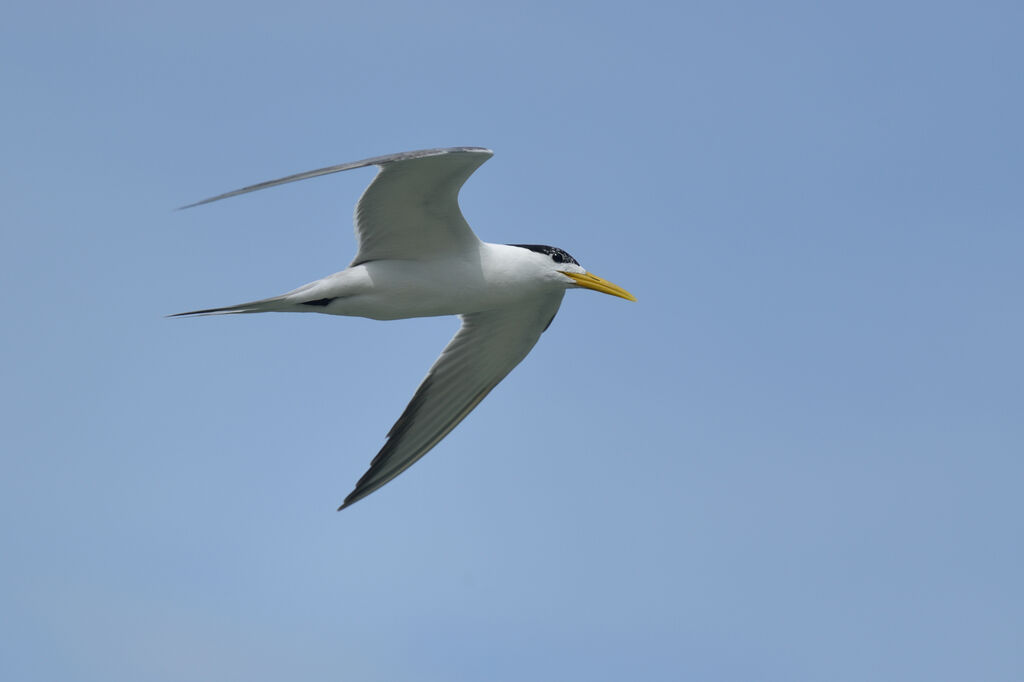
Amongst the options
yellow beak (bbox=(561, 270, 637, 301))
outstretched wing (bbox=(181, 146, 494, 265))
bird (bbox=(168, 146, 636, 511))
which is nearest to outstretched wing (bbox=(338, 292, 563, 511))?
bird (bbox=(168, 146, 636, 511))

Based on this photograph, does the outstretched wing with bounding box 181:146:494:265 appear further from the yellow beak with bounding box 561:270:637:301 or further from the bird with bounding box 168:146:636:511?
the yellow beak with bounding box 561:270:637:301

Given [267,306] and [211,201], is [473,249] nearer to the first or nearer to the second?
[267,306]

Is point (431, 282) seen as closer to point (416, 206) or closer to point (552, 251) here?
point (416, 206)

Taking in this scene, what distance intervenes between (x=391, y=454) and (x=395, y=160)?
412cm

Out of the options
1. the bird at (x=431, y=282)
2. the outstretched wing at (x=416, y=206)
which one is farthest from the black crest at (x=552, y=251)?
the outstretched wing at (x=416, y=206)

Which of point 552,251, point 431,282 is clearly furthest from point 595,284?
point 431,282

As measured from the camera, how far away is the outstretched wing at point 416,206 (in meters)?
10.2

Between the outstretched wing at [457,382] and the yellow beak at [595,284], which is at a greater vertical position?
the yellow beak at [595,284]

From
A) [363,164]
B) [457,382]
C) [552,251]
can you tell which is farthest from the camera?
[457,382]

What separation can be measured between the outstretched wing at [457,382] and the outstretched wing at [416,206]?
5.03ft

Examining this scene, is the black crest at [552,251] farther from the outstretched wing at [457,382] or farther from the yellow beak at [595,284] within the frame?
the outstretched wing at [457,382]

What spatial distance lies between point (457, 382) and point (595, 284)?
2.11 meters

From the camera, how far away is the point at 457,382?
13086 millimetres

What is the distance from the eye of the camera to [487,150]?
10.2m
